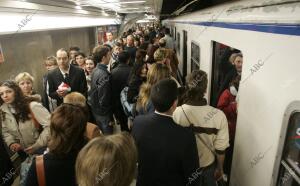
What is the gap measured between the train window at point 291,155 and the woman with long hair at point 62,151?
119cm

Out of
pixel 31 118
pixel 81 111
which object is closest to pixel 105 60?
pixel 31 118

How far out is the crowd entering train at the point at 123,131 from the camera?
1.19 m

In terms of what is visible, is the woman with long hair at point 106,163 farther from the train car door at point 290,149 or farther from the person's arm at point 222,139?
the person's arm at point 222,139

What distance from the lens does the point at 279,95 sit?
Answer: 1.31 metres

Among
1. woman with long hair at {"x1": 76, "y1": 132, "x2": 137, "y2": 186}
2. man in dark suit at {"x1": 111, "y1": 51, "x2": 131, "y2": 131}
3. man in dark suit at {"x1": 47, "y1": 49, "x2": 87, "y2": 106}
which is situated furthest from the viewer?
man in dark suit at {"x1": 111, "y1": 51, "x2": 131, "y2": 131}

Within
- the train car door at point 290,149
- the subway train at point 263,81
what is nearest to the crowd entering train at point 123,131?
the subway train at point 263,81

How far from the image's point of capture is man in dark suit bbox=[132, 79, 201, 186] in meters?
1.59

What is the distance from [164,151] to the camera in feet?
5.32

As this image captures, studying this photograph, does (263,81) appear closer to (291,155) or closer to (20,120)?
(291,155)

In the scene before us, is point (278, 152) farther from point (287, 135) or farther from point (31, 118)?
point (31, 118)

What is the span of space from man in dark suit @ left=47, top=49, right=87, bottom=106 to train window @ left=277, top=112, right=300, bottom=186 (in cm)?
252

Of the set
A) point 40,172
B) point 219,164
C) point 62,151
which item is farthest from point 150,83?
point 40,172

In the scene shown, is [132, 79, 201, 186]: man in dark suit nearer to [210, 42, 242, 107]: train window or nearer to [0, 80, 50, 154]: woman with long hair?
[0, 80, 50, 154]: woman with long hair

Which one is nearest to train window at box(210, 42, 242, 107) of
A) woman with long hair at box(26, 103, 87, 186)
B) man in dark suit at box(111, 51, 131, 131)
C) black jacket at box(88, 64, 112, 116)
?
man in dark suit at box(111, 51, 131, 131)
